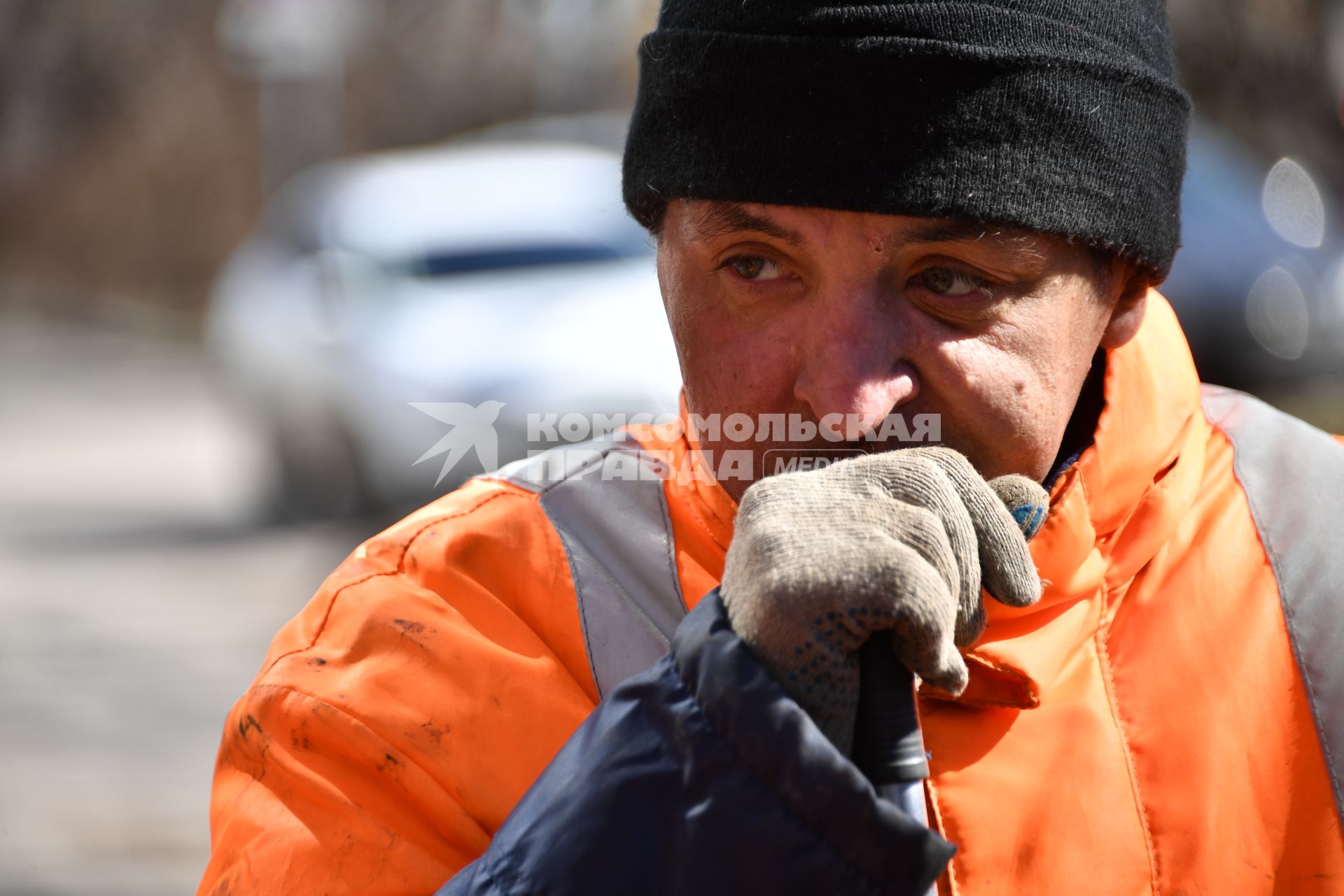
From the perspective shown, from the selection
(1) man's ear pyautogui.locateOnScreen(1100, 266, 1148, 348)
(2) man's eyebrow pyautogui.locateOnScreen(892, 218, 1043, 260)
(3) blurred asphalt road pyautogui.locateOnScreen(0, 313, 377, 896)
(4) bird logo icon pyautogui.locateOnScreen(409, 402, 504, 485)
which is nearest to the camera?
(2) man's eyebrow pyautogui.locateOnScreen(892, 218, 1043, 260)

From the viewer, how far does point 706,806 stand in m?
1.12

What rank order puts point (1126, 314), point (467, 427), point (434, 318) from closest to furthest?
point (1126, 314) → point (467, 427) → point (434, 318)

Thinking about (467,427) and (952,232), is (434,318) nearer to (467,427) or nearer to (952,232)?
(467,427)

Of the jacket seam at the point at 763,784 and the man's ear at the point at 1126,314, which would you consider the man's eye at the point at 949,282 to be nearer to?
the man's ear at the point at 1126,314

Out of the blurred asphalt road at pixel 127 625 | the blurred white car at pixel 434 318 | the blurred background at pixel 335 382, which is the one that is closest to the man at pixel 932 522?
the blurred background at pixel 335 382

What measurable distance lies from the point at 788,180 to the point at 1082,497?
1.48 ft

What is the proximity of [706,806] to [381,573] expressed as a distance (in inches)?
21.2

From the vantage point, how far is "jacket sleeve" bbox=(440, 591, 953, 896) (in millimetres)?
1080

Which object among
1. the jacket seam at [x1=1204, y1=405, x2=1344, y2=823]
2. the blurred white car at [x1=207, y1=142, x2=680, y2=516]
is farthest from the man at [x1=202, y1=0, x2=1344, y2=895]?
the blurred white car at [x1=207, y1=142, x2=680, y2=516]

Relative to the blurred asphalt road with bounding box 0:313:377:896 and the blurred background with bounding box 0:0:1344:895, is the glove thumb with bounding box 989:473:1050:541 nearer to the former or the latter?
the blurred background with bounding box 0:0:1344:895

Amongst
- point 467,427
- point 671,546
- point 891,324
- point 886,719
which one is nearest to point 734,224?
point 891,324

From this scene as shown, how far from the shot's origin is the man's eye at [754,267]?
1.49m

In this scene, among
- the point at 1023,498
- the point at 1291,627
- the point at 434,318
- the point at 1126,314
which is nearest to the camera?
the point at 1023,498

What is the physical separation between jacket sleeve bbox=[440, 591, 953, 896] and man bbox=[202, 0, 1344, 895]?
0.10 feet
